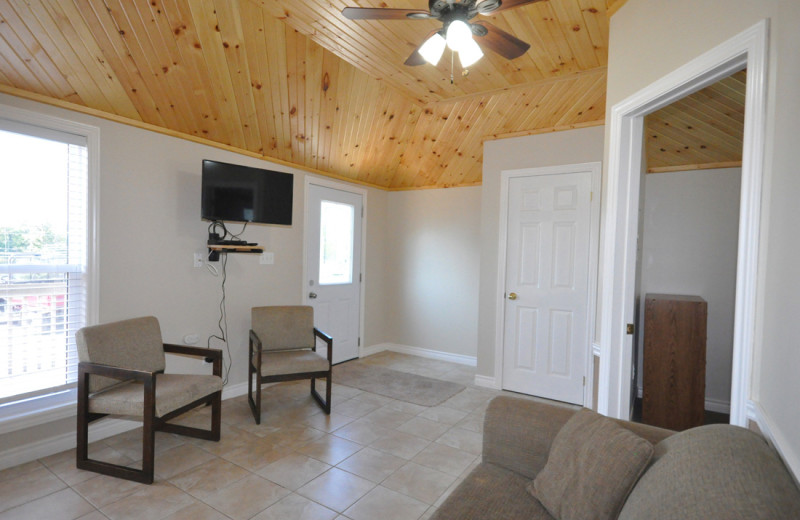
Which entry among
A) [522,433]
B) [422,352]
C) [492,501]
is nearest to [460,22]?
[522,433]

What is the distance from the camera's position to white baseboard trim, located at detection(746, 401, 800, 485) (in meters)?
0.92

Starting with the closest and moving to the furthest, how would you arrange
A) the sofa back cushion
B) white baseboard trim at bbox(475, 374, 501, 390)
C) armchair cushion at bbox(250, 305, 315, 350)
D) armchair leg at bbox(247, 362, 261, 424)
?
the sofa back cushion, armchair leg at bbox(247, 362, 261, 424), armchair cushion at bbox(250, 305, 315, 350), white baseboard trim at bbox(475, 374, 501, 390)

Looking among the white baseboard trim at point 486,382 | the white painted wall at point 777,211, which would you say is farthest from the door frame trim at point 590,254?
the white painted wall at point 777,211

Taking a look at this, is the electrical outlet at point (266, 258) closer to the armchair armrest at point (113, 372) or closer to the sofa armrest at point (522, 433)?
the armchair armrest at point (113, 372)

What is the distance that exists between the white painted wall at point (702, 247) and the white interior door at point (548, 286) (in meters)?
0.70

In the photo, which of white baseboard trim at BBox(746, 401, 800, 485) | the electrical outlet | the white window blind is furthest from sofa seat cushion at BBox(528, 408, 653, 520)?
the electrical outlet

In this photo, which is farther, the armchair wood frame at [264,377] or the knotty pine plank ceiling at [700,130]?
the armchair wood frame at [264,377]

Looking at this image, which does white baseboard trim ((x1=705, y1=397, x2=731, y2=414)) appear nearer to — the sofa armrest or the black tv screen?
the sofa armrest

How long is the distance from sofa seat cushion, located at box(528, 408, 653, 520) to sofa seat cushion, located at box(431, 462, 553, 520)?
5 centimetres

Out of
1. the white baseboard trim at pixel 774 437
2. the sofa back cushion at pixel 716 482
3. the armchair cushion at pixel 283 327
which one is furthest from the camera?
the armchair cushion at pixel 283 327

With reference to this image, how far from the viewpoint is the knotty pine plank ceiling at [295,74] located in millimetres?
2285

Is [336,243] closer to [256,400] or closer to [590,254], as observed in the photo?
[256,400]

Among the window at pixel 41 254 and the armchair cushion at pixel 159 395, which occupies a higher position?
the window at pixel 41 254

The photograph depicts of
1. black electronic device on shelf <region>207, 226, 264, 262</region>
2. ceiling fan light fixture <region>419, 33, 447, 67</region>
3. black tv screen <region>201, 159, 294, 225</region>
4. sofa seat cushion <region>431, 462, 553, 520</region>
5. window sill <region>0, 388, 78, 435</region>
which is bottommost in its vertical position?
window sill <region>0, 388, 78, 435</region>
